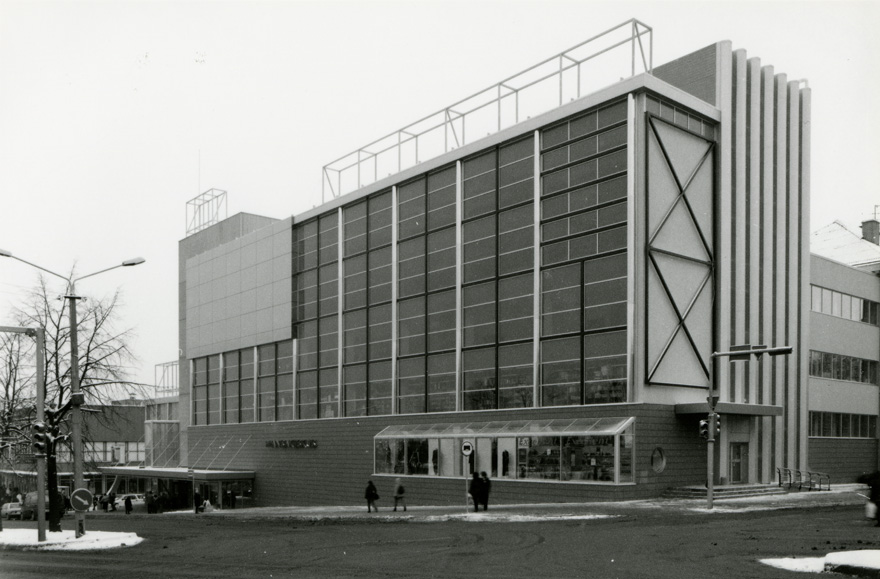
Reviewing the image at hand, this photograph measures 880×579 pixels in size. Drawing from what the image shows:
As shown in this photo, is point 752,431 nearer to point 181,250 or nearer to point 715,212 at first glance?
point 715,212

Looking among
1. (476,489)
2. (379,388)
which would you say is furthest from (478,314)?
(476,489)

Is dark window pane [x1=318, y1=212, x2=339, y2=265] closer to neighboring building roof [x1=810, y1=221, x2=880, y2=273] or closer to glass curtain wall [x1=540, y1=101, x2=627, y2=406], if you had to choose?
glass curtain wall [x1=540, y1=101, x2=627, y2=406]

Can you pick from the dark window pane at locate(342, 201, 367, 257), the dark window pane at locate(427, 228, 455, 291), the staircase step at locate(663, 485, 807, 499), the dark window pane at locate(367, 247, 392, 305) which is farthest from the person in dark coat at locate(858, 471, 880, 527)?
the dark window pane at locate(342, 201, 367, 257)

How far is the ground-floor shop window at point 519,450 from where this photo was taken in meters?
35.4

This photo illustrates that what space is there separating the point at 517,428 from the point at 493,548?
64.8 feet

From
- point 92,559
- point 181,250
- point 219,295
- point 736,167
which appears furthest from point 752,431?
point 181,250

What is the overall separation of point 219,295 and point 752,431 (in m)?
37.7

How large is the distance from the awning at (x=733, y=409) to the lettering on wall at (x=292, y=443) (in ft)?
77.4

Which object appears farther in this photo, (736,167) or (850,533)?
(736,167)

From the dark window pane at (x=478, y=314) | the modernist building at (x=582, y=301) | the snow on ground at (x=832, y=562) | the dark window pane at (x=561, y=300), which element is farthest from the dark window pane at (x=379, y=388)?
the snow on ground at (x=832, y=562)

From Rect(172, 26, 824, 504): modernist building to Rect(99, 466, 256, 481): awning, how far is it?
5864mm

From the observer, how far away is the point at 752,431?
40156 millimetres

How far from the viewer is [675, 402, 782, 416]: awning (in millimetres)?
35969

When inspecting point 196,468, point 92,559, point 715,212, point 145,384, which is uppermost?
point 715,212
